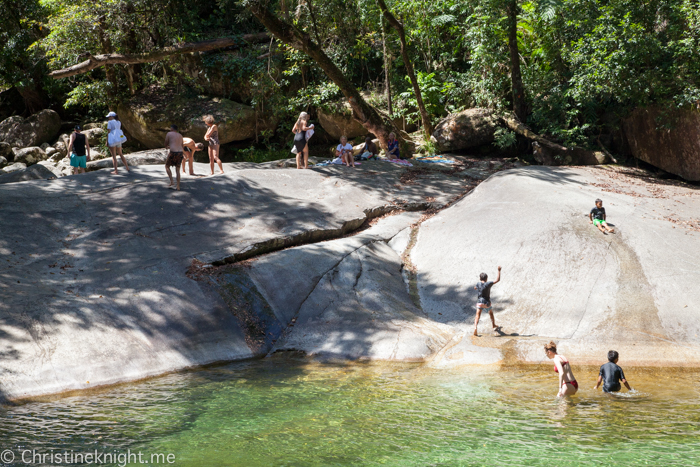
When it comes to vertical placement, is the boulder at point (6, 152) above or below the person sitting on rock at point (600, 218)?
above

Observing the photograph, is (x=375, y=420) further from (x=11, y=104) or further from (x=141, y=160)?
(x=11, y=104)

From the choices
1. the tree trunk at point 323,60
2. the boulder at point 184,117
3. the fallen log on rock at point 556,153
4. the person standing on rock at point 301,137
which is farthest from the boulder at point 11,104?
the fallen log on rock at point 556,153

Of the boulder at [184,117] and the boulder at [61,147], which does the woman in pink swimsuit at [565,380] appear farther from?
the boulder at [61,147]

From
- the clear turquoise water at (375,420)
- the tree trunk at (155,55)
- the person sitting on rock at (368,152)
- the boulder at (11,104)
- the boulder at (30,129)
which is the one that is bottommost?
the clear turquoise water at (375,420)

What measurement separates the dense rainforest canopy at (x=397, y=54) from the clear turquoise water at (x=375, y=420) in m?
12.4

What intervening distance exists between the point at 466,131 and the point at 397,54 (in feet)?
24.0

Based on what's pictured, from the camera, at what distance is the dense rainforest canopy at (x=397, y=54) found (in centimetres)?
1691

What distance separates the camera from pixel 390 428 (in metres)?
6.43

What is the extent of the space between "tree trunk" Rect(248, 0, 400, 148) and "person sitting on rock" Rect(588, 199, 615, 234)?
32.2 feet

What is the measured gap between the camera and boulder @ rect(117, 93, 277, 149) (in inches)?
955

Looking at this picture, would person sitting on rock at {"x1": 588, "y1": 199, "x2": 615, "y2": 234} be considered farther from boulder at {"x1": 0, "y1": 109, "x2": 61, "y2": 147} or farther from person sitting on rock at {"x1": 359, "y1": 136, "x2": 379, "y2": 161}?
boulder at {"x1": 0, "y1": 109, "x2": 61, "y2": 147}

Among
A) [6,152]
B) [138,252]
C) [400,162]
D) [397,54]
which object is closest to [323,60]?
[400,162]

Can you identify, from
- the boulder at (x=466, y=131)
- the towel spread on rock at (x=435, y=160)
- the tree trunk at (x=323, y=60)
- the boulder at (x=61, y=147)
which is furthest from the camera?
the boulder at (x=61, y=147)

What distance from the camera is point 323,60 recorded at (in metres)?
18.8
